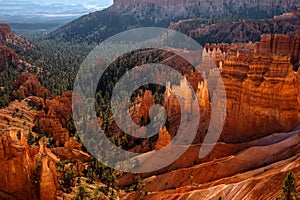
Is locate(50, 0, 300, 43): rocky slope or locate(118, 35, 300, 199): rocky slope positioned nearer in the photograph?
locate(118, 35, 300, 199): rocky slope

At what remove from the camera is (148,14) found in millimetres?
164125

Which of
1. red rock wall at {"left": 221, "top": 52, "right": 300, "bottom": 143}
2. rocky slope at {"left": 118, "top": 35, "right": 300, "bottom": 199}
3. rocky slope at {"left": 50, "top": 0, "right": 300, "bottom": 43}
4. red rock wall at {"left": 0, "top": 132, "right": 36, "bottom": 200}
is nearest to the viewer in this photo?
red rock wall at {"left": 0, "top": 132, "right": 36, "bottom": 200}

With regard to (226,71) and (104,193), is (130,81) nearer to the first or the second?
(226,71)

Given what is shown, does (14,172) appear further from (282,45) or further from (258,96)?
(282,45)

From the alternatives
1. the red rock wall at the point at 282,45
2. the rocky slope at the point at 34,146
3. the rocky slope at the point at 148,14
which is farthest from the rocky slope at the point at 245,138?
the rocky slope at the point at 148,14

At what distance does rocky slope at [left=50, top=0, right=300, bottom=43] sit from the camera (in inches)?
5266

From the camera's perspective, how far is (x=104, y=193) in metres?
25.9

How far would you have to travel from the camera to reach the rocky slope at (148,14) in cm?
13375

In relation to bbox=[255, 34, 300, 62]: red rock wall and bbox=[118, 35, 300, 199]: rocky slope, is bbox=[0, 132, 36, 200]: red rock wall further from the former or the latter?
bbox=[255, 34, 300, 62]: red rock wall

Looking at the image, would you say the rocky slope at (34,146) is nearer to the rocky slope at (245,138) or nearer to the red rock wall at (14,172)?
the red rock wall at (14,172)

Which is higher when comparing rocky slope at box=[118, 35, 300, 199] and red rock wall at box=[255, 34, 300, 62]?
red rock wall at box=[255, 34, 300, 62]

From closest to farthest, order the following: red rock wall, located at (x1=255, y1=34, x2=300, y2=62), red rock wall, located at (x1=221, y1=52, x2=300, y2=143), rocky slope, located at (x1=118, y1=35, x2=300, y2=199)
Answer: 1. rocky slope, located at (x1=118, y1=35, x2=300, y2=199)
2. red rock wall, located at (x1=221, y1=52, x2=300, y2=143)
3. red rock wall, located at (x1=255, y1=34, x2=300, y2=62)

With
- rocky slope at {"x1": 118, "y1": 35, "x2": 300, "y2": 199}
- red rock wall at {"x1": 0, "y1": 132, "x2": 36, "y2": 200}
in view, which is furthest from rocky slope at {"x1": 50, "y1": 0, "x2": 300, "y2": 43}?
red rock wall at {"x1": 0, "y1": 132, "x2": 36, "y2": 200}

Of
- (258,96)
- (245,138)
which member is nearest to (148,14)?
(258,96)
